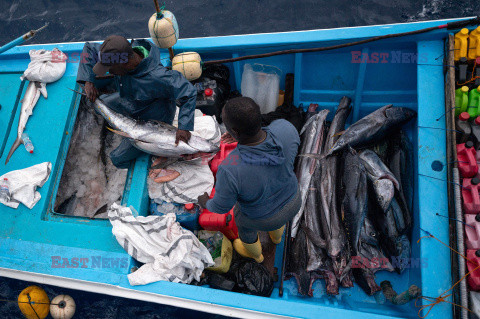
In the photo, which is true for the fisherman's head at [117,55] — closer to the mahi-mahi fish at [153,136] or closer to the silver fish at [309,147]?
the mahi-mahi fish at [153,136]

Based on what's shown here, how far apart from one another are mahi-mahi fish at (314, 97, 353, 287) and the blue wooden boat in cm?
40

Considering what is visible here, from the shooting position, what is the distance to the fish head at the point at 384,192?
3.39 m

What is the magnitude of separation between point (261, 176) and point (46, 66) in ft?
10.6

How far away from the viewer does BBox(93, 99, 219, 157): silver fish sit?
3.34 m

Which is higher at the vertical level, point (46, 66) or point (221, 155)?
point (46, 66)

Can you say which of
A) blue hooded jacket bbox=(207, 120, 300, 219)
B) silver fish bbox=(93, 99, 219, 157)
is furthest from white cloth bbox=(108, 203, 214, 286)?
blue hooded jacket bbox=(207, 120, 300, 219)

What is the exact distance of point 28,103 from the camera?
3.81 m

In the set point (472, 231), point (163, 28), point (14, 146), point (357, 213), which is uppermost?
point (163, 28)

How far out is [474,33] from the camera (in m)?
3.25

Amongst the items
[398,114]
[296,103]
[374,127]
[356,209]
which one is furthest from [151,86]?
[398,114]

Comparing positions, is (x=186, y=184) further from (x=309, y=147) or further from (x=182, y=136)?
(x=309, y=147)

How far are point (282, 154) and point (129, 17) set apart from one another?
18.6 feet

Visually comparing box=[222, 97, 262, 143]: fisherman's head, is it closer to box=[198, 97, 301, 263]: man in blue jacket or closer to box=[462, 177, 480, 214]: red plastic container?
box=[198, 97, 301, 263]: man in blue jacket

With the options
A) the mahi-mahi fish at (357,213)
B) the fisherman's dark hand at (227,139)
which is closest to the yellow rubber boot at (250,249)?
the mahi-mahi fish at (357,213)
